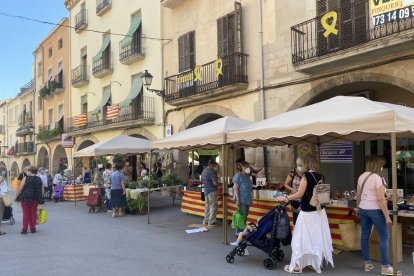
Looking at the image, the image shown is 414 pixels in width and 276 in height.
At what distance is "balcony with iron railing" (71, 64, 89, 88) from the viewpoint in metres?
24.4

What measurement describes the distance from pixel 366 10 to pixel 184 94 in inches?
291

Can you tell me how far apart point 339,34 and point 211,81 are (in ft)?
17.1

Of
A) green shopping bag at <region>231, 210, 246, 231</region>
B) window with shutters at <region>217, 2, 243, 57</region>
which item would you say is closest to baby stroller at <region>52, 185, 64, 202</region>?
window with shutters at <region>217, 2, 243, 57</region>

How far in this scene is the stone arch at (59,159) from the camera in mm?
30391

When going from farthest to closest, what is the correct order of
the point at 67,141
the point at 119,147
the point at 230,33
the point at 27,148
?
the point at 27,148, the point at 67,141, the point at 119,147, the point at 230,33

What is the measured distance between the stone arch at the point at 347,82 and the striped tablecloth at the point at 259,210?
135 inches

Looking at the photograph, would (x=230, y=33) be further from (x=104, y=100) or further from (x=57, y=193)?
(x=104, y=100)

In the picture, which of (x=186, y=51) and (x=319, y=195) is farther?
(x=186, y=51)

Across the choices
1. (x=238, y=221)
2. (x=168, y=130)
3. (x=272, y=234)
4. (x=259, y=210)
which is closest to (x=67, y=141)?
(x=168, y=130)

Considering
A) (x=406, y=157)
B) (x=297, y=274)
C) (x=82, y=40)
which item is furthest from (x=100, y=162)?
(x=297, y=274)

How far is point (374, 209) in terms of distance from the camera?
19.3 ft

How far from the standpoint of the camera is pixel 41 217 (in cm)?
1063

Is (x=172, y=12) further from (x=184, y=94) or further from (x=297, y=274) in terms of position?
(x=297, y=274)

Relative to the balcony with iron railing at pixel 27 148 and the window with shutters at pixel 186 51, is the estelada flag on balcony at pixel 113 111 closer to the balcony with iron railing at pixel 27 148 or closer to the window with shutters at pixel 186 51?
the window with shutters at pixel 186 51
